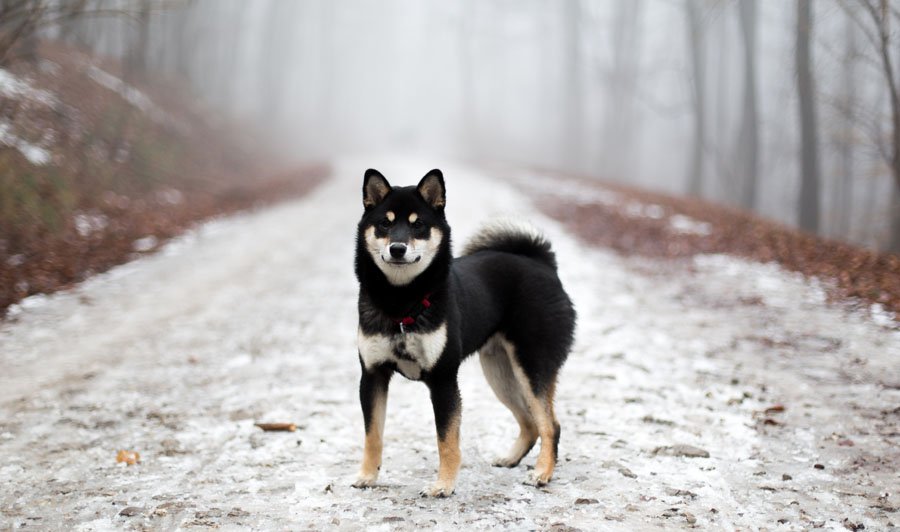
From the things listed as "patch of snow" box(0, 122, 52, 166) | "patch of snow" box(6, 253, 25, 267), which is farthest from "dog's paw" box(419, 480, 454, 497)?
"patch of snow" box(0, 122, 52, 166)

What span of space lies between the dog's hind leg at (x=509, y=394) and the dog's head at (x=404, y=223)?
913mm

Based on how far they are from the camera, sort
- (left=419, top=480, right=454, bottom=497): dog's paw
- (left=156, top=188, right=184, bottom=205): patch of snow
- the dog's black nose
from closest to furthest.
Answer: the dog's black nose < (left=419, top=480, right=454, bottom=497): dog's paw < (left=156, top=188, right=184, bottom=205): patch of snow

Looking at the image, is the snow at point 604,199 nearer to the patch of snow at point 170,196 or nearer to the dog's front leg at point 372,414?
the dog's front leg at point 372,414

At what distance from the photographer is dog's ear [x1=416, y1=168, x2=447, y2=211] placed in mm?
3734

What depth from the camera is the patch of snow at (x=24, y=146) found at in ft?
43.0

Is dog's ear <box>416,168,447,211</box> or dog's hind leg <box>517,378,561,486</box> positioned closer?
dog's ear <box>416,168,447,211</box>

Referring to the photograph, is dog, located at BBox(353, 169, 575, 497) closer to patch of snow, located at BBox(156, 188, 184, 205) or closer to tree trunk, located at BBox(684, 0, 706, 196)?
patch of snow, located at BBox(156, 188, 184, 205)

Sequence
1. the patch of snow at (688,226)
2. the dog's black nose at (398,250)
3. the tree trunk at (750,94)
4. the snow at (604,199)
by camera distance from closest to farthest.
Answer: the dog's black nose at (398,250)
the patch of snow at (688,226)
the snow at (604,199)
the tree trunk at (750,94)

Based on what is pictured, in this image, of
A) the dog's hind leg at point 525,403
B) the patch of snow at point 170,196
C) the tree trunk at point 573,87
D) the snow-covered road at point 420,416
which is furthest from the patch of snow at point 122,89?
the tree trunk at point 573,87

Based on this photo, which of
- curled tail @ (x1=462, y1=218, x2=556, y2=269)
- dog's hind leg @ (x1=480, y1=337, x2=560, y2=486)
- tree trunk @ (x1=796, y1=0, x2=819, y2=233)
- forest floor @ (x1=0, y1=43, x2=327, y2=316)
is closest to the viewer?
dog's hind leg @ (x1=480, y1=337, x2=560, y2=486)

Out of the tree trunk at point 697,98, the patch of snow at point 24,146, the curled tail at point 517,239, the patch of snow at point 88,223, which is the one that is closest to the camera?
the curled tail at point 517,239

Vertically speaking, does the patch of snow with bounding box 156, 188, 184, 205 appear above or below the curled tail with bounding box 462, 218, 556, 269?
below

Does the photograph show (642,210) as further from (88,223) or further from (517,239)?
(88,223)

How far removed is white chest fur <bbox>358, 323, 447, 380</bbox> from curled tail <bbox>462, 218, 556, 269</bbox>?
3.72 ft
